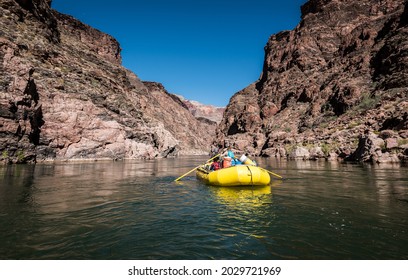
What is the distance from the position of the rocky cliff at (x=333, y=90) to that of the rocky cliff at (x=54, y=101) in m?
34.5

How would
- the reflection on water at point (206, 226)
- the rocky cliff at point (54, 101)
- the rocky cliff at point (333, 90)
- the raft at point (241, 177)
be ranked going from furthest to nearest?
1. the rocky cliff at point (333, 90)
2. the rocky cliff at point (54, 101)
3. the raft at point (241, 177)
4. the reflection on water at point (206, 226)

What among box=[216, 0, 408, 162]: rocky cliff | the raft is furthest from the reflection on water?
box=[216, 0, 408, 162]: rocky cliff

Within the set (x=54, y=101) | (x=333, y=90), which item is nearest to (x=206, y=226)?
(x=54, y=101)

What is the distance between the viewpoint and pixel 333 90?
6581 centimetres

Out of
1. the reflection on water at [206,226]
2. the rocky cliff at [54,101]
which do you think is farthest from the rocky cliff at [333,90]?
the rocky cliff at [54,101]

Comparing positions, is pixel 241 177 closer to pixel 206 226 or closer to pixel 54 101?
pixel 206 226

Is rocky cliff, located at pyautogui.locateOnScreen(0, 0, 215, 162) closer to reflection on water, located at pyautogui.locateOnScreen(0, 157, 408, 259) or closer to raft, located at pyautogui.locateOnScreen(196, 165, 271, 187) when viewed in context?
reflection on water, located at pyautogui.locateOnScreen(0, 157, 408, 259)

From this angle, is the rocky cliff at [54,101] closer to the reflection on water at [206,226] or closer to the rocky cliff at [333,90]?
the reflection on water at [206,226]

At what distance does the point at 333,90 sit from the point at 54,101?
6403cm

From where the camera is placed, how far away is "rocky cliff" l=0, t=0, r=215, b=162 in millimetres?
30906

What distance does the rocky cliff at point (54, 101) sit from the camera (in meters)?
30.9

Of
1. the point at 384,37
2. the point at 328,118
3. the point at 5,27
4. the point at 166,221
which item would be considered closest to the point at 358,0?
the point at 384,37

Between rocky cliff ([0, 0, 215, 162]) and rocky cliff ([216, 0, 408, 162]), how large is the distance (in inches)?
1359
